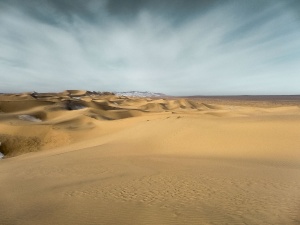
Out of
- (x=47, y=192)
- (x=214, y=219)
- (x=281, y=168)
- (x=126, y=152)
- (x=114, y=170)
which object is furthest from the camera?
(x=126, y=152)

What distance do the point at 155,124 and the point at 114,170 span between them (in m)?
10.3

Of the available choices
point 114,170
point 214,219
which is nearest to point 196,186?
point 214,219

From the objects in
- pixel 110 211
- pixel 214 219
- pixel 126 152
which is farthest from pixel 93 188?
pixel 126 152

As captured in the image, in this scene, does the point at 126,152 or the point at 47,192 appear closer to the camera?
the point at 47,192

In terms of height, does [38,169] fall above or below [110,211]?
below

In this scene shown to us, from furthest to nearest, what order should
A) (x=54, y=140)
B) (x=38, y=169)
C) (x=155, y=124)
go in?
(x=54, y=140)
(x=155, y=124)
(x=38, y=169)

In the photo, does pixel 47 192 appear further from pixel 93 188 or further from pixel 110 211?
pixel 110 211

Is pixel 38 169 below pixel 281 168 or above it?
below

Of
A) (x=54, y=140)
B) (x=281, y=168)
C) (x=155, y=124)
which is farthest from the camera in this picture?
(x=54, y=140)

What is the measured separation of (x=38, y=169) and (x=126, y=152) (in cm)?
451

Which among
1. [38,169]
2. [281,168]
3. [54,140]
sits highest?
[281,168]

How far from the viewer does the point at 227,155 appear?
11.9 metres

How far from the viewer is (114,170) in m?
9.92

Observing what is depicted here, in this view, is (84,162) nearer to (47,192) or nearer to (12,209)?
(47,192)
